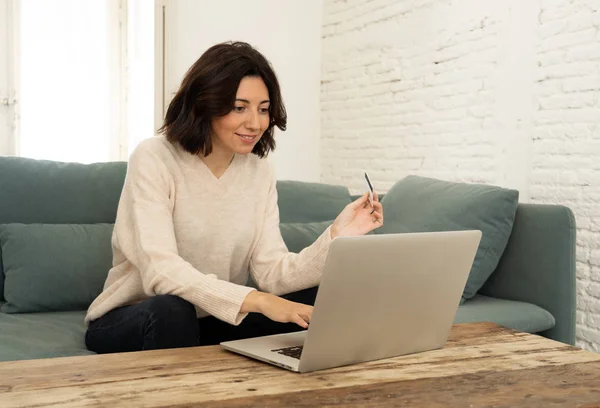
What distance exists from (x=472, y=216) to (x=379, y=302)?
1397 millimetres

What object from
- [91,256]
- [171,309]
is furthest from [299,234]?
[171,309]

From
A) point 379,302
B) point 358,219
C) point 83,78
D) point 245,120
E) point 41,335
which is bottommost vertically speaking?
point 41,335

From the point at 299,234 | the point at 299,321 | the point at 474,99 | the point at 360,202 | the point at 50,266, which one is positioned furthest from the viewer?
the point at 474,99

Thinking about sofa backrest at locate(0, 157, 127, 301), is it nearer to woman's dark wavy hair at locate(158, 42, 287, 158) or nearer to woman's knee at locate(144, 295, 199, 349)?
woman's dark wavy hair at locate(158, 42, 287, 158)

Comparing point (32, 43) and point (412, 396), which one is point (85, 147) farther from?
point (412, 396)

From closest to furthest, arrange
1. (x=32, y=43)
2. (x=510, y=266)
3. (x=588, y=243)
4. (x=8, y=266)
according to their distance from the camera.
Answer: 1. (x=8, y=266)
2. (x=510, y=266)
3. (x=588, y=243)
4. (x=32, y=43)

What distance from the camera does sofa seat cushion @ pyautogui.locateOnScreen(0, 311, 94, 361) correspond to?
196 centimetres

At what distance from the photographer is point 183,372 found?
1.27 m

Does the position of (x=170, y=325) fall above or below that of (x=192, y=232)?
below

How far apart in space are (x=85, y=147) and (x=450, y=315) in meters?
3.95

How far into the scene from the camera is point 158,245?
5.91 ft

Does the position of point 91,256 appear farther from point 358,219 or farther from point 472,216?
point 472,216

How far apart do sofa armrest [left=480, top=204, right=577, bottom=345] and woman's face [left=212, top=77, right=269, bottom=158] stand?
3.72 feet

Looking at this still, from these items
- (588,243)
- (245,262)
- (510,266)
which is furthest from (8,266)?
(588,243)
